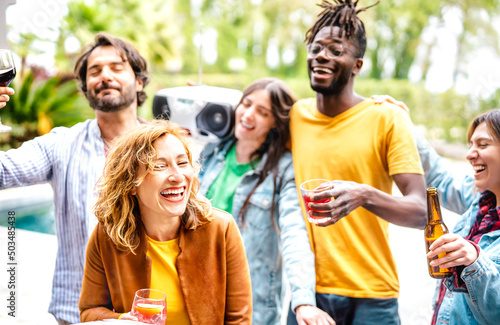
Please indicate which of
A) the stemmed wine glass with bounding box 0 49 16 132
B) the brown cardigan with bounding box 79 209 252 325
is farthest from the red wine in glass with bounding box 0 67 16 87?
the brown cardigan with bounding box 79 209 252 325

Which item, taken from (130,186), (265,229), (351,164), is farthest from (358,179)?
(130,186)

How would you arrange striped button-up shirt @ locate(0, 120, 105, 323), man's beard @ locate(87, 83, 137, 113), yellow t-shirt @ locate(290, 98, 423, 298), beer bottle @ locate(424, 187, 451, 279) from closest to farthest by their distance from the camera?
beer bottle @ locate(424, 187, 451, 279), yellow t-shirt @ locate(290, 98, 423, 298), striped button-up shirt @ locate(0, 120, 105, 323), man's beard @ locate(87, 83, 137, 113)

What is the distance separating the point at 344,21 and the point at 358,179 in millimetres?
631

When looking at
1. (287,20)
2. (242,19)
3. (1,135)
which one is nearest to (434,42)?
(287,20)

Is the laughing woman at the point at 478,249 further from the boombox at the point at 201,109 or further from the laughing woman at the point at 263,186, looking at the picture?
the boombox at the point at 201,109

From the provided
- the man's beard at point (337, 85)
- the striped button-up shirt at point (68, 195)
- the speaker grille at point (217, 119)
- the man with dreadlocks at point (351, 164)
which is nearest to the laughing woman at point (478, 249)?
the man with dreadlocks at point (351, 164)

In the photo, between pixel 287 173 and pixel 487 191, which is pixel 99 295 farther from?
pixel 487 191

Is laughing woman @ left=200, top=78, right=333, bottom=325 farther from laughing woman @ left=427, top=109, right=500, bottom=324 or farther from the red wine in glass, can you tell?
the red wine in glass

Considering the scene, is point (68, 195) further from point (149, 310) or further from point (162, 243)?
point (149, 310)

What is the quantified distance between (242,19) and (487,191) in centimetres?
1520

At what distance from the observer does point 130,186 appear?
5.66ft

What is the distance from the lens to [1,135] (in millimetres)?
6844

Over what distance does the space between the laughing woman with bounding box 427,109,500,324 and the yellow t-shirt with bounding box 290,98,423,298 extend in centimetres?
25

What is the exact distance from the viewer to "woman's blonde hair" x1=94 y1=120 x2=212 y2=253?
1.70m
